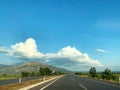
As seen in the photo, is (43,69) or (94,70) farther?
(43,69)

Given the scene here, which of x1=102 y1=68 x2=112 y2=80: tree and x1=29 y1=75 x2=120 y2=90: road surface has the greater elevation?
x1=102 y1=68 x2=112 y2=80: tree

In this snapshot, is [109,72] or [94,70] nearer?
[109,72]

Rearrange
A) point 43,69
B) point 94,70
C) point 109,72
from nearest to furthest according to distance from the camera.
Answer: point 109,72
point 94,70
point 43,69

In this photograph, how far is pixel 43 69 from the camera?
192250 millimetres

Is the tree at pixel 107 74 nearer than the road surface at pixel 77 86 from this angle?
No

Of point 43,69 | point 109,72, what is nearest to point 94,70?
point 109,72

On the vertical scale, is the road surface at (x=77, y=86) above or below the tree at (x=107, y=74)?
below

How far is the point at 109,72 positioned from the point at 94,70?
85.6ft

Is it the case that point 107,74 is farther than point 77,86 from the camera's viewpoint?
Yes

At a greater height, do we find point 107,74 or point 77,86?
point 107,74

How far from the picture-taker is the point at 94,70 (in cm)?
10112

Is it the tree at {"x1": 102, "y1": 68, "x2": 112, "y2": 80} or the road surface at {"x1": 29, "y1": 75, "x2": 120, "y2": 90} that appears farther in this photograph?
the tree at {"x1": 102, "y1": 68, "x2": 112, "y2": 80}

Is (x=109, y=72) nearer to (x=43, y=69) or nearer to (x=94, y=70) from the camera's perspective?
(x=94, y=70)

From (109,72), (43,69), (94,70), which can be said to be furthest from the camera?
(43,69)
